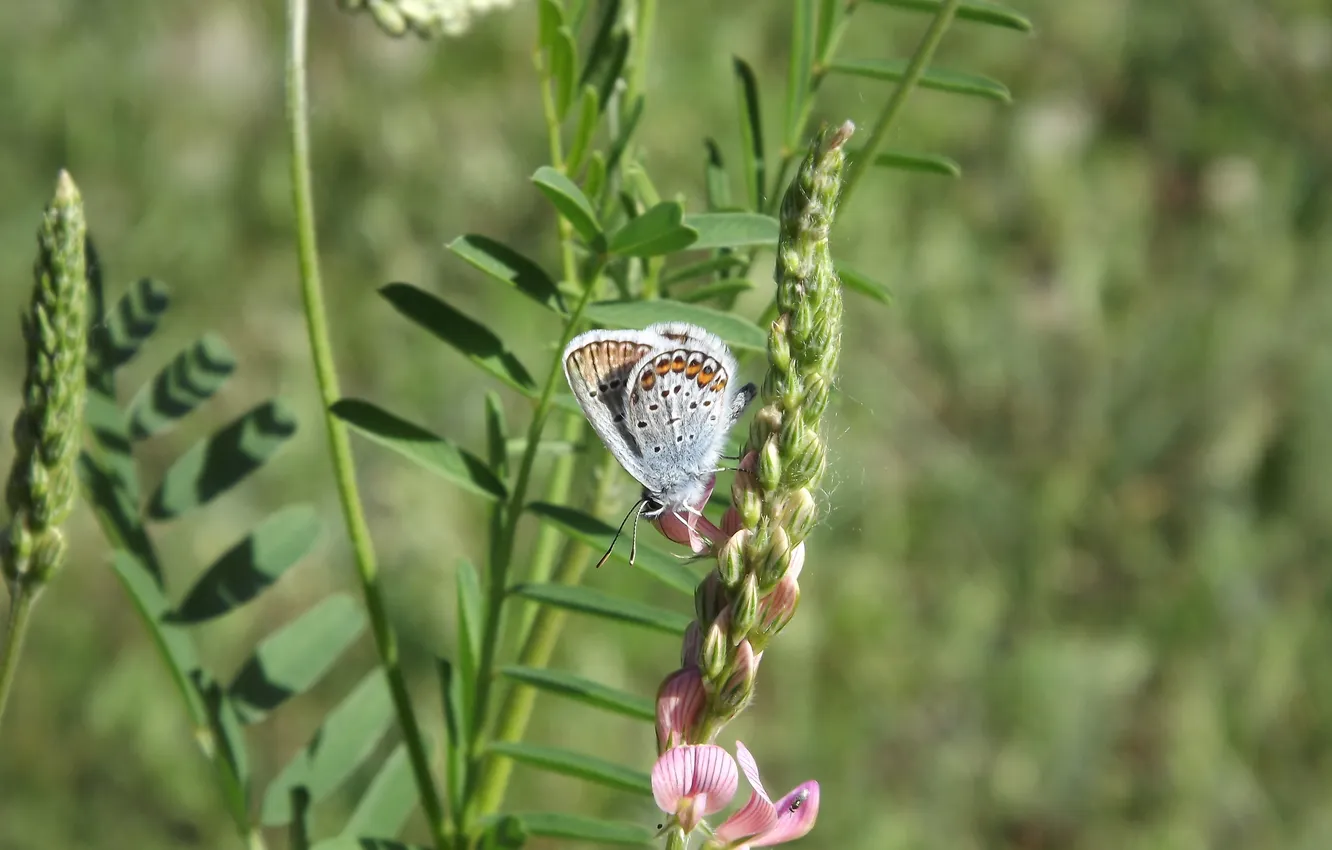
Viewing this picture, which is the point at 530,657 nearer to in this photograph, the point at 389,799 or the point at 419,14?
the point at 389,799

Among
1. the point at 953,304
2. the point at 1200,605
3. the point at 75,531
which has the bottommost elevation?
the point at 75,531

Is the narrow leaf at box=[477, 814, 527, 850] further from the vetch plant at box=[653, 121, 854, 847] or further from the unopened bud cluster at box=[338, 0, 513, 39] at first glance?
the unopened bud cluster at box=[338, 0, 513, 39]

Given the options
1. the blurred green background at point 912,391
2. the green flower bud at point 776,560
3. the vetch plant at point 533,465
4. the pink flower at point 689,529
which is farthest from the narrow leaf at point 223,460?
the blurred green background at point 912,391

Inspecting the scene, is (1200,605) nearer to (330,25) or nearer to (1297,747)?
(1297,747)

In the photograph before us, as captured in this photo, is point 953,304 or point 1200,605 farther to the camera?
point 953,304

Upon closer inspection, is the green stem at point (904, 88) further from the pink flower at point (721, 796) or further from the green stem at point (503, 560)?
the pink flower at point (721, 796)

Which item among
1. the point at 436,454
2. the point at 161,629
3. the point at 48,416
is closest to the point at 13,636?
the point at 48,416

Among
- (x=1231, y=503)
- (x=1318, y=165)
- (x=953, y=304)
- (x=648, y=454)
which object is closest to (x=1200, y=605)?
(x=1231, y=503)
